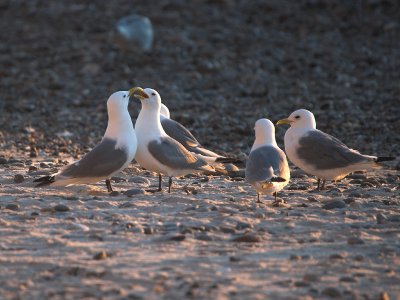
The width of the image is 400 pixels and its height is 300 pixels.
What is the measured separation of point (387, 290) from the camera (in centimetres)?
617

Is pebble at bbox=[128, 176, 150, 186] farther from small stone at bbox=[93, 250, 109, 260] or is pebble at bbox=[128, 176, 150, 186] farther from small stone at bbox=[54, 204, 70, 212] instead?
small stone at bbox=[93, 250, 109, 260]

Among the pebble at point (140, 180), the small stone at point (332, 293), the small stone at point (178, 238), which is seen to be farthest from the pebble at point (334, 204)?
the small stone at point (332, 293)

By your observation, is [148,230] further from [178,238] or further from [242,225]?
[242,225]

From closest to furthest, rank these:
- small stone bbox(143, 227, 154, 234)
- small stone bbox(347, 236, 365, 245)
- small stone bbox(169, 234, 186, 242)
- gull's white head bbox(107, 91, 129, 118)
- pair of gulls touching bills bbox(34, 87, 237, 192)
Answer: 1. small stone bbox(169, 234, 186, 242)
2. small stone bbox(347, 236, 365, 245)
3. small stone bbox(143, 227, 154, 234)
4. pair of gulls touching bills bbox(34, 87, 237, 192)
5. gull's white head bbox(107, 91, 129, 118)

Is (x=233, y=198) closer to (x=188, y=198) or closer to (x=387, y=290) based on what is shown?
(x=188, y=198)

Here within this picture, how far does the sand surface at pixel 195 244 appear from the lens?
604 centimetres

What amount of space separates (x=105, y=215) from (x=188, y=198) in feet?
3.83

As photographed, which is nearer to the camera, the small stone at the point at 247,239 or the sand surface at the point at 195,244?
the sand surface at the point at 195,244

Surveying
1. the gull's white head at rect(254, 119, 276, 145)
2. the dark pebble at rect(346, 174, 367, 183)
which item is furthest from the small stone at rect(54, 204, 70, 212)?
the dark pebble at rect(346, 174, 367, 183)

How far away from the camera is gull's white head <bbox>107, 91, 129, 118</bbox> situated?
31.7 feet

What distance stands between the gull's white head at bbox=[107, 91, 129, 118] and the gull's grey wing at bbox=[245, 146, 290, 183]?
147cm

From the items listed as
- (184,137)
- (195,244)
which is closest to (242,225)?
(195,244)

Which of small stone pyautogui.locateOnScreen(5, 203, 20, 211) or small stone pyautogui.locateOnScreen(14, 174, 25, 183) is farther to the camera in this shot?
small stone pyautogui.locateOnScreen(14, 174, 25, 183)

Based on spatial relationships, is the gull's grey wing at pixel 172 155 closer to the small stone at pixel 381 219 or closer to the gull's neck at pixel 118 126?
the gull's neck at pixel 118 126
